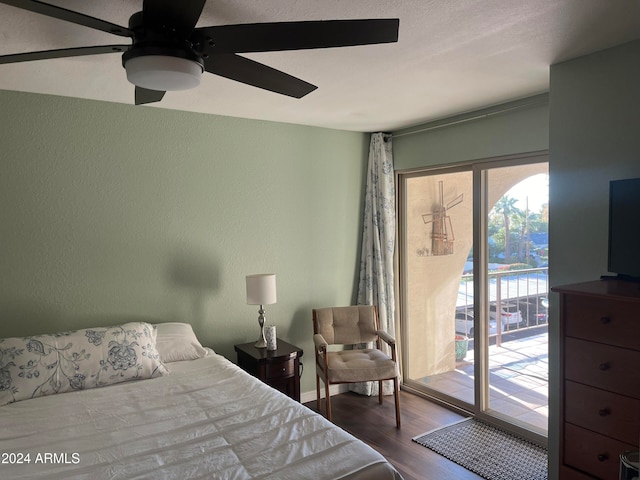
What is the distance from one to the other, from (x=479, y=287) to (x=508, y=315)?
11.9 inches

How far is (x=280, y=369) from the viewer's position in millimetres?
3338

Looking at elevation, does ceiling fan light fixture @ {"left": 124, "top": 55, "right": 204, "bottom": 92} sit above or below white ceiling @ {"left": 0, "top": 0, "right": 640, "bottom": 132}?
below

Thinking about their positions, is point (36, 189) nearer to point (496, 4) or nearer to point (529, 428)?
point (496, 4)

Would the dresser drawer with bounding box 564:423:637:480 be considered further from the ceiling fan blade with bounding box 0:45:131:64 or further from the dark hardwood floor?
the ceiling fan blade with bounding box 0:45:131:64

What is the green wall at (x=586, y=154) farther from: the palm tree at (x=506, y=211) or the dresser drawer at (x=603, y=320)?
the palm tree at (x=506, y=211)

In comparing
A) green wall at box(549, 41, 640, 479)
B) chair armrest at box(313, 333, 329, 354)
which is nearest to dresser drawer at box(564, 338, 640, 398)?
green wall at box(549, 41, 640, 479)

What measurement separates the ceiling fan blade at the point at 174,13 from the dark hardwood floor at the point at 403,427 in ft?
8.93

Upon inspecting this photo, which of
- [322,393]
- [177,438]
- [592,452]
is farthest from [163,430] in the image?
[322,393]

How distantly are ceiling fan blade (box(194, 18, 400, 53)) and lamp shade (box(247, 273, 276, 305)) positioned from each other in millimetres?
2067

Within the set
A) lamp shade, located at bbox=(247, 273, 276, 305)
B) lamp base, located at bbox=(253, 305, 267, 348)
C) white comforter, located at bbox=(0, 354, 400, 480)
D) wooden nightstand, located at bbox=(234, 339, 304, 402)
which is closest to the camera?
white comforter, located at bbox=(0, 354, 400, 480)

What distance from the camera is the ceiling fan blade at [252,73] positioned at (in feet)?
5.68

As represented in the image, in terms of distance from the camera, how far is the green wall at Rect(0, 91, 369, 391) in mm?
2893

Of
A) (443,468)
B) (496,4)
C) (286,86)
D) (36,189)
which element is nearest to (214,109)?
(36,189)

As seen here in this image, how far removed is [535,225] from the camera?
331 centimetres
